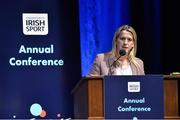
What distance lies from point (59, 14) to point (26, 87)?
1.05 metres

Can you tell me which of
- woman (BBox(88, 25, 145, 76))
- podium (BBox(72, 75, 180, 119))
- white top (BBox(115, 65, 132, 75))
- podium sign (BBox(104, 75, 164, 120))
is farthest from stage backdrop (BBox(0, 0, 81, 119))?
podium sign (BBox(104, 75, 164, 120))

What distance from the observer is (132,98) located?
370cm

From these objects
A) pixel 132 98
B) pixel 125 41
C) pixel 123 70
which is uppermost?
pixel 125 41

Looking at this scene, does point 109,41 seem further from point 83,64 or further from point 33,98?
point 33,98

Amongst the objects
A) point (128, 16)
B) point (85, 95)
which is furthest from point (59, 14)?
point (85, 95)

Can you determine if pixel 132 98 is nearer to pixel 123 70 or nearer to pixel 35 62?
pixel 123 70

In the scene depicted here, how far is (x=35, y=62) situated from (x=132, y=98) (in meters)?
3.12

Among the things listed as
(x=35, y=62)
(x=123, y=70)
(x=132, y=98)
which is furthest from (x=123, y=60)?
(x=35, y=62)

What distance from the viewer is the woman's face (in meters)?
4.86

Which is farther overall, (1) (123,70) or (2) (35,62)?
(2) (35,62)

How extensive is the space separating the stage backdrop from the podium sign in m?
3.03

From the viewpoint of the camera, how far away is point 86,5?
6.86 meters

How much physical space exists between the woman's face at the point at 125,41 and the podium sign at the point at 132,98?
116cm

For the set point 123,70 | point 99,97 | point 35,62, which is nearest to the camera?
point 99,97
